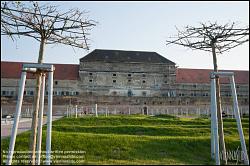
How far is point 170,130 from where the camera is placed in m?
13.4

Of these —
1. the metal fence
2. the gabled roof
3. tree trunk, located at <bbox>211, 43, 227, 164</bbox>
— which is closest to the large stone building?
the gabled roof

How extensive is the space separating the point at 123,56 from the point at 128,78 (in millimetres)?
4323

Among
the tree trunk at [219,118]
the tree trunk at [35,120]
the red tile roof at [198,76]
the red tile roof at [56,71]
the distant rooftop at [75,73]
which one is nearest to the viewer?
the tree trunk at [35,120]

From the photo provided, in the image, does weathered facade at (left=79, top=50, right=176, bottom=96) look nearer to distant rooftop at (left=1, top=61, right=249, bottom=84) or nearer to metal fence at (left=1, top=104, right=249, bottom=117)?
distant rooftop at (left=1, top=61, right=249, bottom=84)

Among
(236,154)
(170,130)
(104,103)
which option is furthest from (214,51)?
(104,103)

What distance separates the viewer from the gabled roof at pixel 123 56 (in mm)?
48719

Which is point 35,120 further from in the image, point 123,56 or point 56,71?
point 123,56

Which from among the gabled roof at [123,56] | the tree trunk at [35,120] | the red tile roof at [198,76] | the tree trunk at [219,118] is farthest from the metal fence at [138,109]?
the tree trunk at [35,120]

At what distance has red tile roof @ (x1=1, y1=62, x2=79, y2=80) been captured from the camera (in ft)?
148

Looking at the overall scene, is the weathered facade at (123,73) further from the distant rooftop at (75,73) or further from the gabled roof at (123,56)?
the distant rooftop at (75,73)

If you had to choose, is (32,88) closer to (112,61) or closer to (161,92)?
(112,61)

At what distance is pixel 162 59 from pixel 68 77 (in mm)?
17917

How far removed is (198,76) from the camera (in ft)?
170

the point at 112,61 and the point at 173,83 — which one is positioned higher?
the point at 112,61
